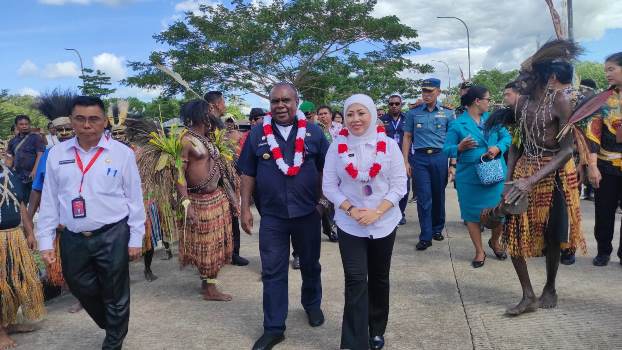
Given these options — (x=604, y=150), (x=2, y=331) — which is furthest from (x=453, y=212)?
(x=2, y=331)

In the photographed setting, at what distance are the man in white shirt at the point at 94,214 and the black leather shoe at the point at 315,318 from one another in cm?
143

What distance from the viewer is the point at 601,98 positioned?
383 centimetres

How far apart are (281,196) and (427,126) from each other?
11.2 feet

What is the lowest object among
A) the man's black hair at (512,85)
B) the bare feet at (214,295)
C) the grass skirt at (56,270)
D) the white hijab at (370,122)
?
the bare feet at (214,295)

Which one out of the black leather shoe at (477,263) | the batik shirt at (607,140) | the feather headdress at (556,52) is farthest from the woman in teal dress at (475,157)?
the feather headdress at (556,52)

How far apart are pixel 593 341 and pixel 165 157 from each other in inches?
151

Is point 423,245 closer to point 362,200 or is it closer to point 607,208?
point 607,208

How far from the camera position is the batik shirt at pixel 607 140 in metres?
5.31

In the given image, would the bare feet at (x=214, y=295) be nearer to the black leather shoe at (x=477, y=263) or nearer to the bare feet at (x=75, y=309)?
the bare feet at (x=75, y=309)

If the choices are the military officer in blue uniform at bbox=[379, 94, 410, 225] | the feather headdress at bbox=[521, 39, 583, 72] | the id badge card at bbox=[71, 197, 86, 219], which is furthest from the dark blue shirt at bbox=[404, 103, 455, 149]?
the id badge card at bbox=[71, 197, 86, 219]

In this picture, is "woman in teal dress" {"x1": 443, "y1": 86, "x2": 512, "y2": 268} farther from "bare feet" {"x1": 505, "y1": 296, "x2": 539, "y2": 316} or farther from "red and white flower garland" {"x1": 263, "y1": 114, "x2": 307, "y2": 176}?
"red and white flower garland" {"x1": 263, "y1": 114, "x2": 307, "y2": 176}

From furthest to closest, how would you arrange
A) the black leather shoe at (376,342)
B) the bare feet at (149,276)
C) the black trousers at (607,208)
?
the bare feet at (149,276)
the black trousers at (607,208)
the black leather shoe at (376,342)

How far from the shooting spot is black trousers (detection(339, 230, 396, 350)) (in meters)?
3.31

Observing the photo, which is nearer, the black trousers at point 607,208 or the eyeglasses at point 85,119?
the eyeglasses at point 85,119
